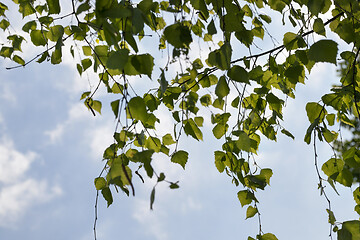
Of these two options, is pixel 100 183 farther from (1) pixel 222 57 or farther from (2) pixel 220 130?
(1) pixel 222 57

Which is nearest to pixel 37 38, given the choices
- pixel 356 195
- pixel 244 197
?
pixel 244 197

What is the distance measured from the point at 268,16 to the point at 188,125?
25.8 inches

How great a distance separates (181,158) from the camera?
1.24 m

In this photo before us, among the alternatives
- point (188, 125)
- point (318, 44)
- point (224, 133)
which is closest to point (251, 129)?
point (224, 133)

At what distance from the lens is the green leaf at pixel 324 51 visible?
80 cm

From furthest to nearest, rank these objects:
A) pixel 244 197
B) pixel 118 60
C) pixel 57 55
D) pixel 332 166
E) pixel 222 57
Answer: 1. pixel 244 197
2. pixel 332 166
3. pixel 57 55
4. pixel 222 57
5. pixel 118 60

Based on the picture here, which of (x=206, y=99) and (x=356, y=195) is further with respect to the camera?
(x=206, y=99)

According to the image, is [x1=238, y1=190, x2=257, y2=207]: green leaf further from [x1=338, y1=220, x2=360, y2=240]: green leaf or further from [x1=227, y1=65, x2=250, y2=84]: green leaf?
[x1=227, y1=65, x2=250, y2=84]: green leaf

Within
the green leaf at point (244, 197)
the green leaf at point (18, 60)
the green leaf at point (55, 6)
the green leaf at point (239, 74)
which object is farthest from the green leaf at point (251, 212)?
the green leaf at point (18, 60)

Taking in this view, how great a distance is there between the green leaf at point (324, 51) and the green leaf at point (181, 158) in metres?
0.56

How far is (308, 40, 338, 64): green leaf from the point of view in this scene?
80 cm

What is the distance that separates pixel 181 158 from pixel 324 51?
0.60 metres

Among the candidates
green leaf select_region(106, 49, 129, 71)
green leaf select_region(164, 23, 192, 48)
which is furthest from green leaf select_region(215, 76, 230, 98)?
green leaf select_region(106, 49, 129, 71)

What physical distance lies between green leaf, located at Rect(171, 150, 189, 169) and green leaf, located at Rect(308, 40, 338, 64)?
56 cm
